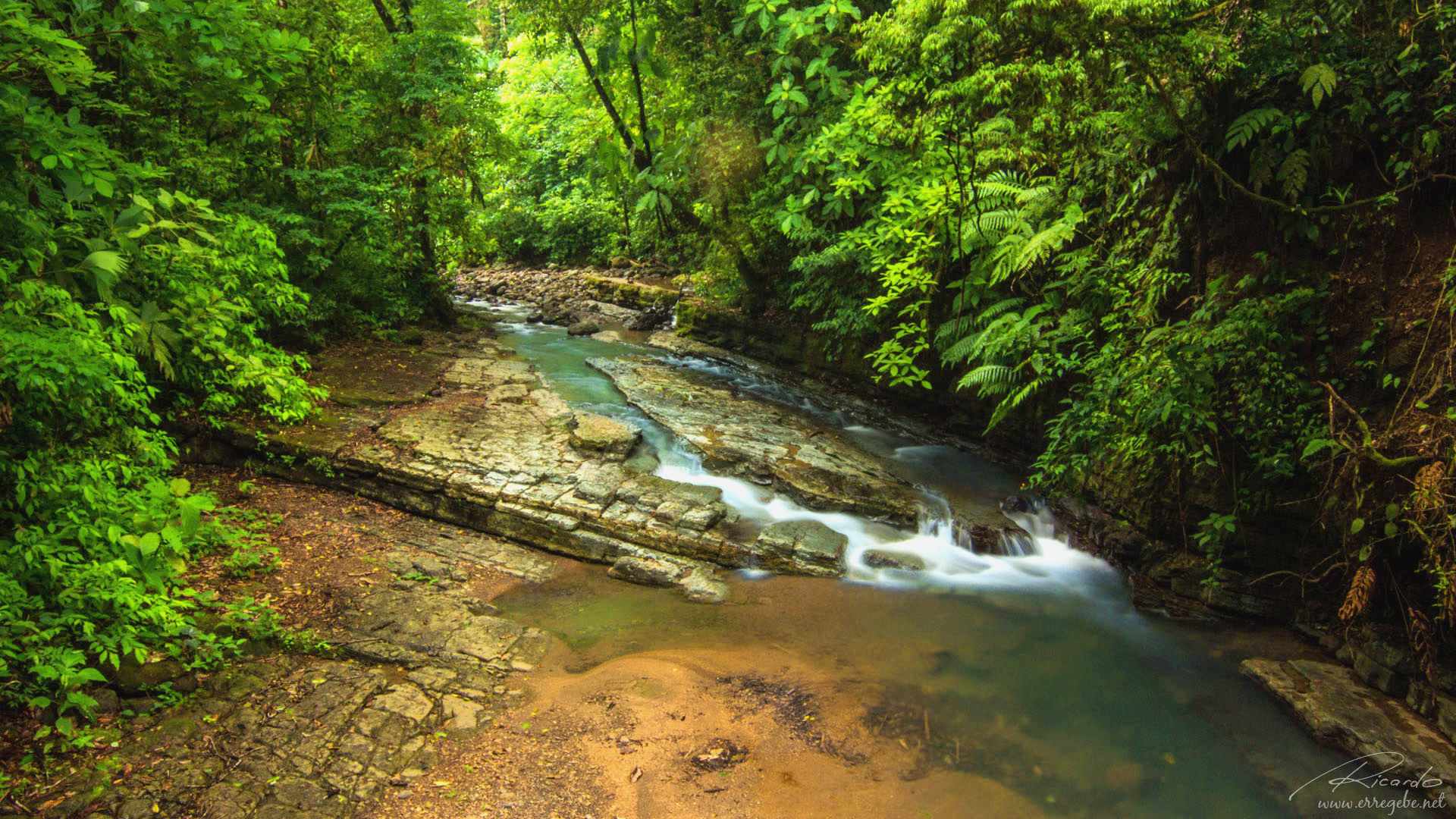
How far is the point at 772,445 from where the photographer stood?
373 inches

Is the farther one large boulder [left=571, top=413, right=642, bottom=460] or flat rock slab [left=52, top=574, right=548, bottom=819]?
large boulder [left=571, top=413, right=642, bottom=460]

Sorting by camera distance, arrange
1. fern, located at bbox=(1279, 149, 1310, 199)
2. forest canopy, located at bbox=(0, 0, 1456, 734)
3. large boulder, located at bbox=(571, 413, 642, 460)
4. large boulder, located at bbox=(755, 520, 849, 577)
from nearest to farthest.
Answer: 1. forest canopy, located at bbox=(0, 0, 1456, 734)
2. fern, located at bbox=(1279, 149, 1310, 199)
3. large boulder, located at bbox=(755, 520, 849, 577)
4. large boulder, located at bbox=(571, 413, 642, 460)

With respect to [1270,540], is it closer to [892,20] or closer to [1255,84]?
[1255,84]

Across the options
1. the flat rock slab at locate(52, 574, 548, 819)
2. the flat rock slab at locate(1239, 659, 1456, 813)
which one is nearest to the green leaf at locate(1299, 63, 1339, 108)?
the flat rock slab at locate(1239, 659, 1456, 813)

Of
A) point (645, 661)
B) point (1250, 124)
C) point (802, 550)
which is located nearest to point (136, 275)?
point (645, 661)

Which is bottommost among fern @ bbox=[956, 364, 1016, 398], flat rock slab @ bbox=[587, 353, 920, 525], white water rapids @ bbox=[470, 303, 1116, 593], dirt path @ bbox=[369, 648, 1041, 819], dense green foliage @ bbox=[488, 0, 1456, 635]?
dirt path @ bbox=[369, 648, 1041, 819]

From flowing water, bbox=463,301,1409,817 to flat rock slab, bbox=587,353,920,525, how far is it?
0.31m

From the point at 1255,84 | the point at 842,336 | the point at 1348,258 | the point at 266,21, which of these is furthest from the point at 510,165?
the point at 1348,258

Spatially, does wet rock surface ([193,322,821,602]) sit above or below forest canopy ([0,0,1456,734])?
below

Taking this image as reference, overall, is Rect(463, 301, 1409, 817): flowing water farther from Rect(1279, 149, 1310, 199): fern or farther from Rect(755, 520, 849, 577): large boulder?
Rect(1279, 149, 1310, 199): fern

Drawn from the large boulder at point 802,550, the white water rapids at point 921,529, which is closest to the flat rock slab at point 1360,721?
the white water rapids at point 921,529

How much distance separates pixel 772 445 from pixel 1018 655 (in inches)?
167

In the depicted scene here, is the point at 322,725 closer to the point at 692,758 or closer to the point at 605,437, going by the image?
the point at 692,758

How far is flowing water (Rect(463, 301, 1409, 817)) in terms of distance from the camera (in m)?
4.67
